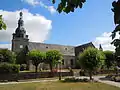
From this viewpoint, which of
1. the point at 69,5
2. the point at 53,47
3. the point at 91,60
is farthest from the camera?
the point at 53,47

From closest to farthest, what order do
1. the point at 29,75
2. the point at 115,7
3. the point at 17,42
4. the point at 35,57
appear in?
the point at 115,7 → the point at 29,75 → the point at 35,57 → the point at 17,42

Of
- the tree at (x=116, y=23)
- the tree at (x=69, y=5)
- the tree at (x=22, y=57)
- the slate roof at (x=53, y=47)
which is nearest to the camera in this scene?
the tree at (x=116, y=23)

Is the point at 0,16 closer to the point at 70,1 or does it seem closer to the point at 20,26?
the point at 70,1

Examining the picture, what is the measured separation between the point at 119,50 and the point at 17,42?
7071cm

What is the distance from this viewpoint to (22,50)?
221 feet

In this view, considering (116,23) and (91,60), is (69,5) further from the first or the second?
(91,60)

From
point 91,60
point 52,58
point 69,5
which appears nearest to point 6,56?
point 52,58

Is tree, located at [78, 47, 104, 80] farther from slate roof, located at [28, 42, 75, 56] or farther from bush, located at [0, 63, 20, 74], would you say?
slate roof, located at [28, 42, 75, 56]

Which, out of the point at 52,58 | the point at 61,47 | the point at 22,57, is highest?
the point at 61,47

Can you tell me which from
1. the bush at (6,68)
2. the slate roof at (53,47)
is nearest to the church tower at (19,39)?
the slate roof at (53,47)

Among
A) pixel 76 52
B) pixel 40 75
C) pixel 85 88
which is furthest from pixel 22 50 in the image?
pixel 85 88

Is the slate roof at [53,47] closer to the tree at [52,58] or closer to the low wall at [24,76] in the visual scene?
the tree at [52,58]

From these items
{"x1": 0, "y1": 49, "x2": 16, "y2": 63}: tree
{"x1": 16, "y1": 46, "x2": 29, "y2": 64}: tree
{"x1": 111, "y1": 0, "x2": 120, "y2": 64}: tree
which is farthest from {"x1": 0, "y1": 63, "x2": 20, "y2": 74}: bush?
{"x1": 111, "y1": 0, "x2": 120, "y2": 64}: tree

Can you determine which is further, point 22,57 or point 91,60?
point 22,57
